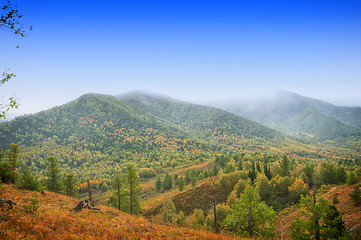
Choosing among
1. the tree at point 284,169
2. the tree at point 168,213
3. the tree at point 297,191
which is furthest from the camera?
the tree at point 284,169

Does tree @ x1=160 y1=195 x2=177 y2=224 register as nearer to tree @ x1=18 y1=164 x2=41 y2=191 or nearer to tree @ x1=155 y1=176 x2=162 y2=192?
tree @ x1=18 y1=164 x2=41 y2=191

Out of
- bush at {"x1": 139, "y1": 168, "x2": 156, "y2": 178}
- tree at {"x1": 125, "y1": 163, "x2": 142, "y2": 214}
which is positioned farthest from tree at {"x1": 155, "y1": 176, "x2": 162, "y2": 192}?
tree at {"x1": 125, "y1": 163, "x2": 142, "y2": 214}

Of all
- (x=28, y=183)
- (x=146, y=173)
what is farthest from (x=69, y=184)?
(x=146, y=173)

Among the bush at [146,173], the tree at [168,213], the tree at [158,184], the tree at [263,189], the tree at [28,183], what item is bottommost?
the bush at [146,173]

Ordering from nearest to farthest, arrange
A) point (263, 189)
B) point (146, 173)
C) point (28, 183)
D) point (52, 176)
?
point (28, 183)
point (52, 176)
point (263, 189)
point (146, 173)

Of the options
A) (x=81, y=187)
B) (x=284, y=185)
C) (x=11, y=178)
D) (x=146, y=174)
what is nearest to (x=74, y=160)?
(x=81, y=187)

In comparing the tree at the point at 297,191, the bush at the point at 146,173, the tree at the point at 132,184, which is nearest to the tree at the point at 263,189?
the tree at the point at 297,191

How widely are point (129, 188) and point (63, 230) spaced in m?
30.6

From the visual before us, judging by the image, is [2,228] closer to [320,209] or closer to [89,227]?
[89,227]

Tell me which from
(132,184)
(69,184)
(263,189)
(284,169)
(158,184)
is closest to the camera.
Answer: (132,184)

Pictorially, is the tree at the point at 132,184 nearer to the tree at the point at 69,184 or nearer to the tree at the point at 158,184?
the tree at the point at 69,184

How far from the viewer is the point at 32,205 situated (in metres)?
14.1

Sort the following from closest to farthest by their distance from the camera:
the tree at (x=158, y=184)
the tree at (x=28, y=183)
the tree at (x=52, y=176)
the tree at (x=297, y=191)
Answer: the tree at (x=28, y=183), the tree at (x=52, y=176), the tree at (x=297, y=191), the tree at (x=158, y=184)

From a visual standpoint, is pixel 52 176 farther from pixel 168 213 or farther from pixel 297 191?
pixel 297 191
